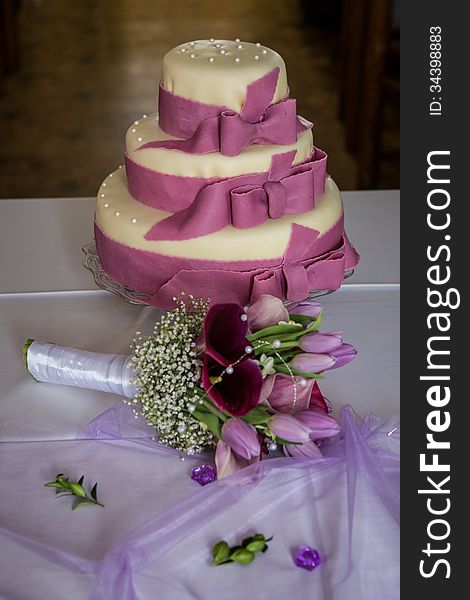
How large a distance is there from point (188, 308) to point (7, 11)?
12.5ft

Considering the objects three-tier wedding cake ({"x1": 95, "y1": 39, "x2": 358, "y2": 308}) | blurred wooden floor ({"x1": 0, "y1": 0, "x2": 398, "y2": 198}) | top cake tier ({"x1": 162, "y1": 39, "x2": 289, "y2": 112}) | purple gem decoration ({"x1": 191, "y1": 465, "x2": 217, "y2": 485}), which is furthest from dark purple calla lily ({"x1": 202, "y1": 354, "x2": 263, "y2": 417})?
blurred wooden floor ({"x1": 0, "y1": 0, "x2": 398, "y2": 198})

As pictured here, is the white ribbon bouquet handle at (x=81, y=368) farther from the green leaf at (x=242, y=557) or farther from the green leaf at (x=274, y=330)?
the green leaf at (x=242, y=557)

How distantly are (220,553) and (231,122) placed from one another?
54 centimetres

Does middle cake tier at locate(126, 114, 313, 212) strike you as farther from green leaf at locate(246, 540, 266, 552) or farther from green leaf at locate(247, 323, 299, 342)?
green leaf at locate(246, 540, 266, 552)

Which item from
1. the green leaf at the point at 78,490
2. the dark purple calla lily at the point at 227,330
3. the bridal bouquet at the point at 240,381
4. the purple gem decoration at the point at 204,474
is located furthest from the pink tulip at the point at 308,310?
the green leaf at the point at 78,490

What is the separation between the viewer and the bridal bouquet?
96cm

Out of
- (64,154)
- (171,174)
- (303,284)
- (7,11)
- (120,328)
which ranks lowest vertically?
(64,154)

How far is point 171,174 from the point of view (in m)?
1.20

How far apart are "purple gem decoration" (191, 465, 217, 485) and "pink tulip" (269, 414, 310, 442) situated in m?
0.10

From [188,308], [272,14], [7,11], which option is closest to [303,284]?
[188,308]

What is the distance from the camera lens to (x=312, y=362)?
989 mm

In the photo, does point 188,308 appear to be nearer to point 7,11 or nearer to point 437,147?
point 437,147

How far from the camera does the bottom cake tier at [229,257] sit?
119cm

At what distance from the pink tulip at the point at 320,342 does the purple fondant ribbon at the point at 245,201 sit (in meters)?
0.24
